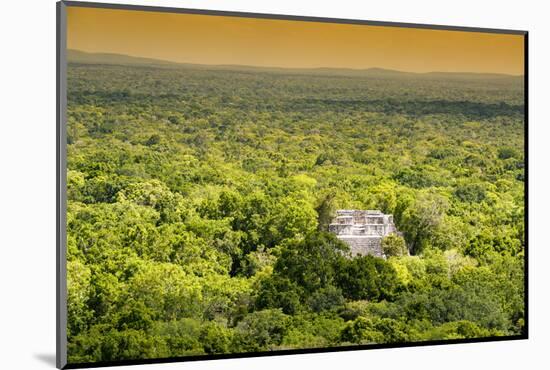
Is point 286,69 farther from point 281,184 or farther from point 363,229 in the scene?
point 363,229

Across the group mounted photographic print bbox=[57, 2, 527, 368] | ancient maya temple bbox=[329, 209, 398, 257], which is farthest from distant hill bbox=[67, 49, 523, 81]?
ancient maya temple bbox=[329, 209, 398, 257]

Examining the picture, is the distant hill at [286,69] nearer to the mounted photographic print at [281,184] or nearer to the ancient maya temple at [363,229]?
the mounted photographic print at [281,184]

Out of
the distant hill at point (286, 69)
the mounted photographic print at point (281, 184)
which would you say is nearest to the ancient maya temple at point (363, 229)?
the mounted photographic print at point (281, 184)

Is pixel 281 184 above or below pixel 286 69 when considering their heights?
below

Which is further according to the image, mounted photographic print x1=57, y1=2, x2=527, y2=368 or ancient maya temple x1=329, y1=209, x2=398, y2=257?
ancient maya temple x1=329, y1=209, x2=398, y2=257

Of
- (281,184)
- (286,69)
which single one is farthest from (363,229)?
(286,69)

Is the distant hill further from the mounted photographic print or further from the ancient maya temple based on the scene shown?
the ancient maya temple

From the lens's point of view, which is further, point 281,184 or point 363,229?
point 363,229
